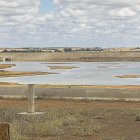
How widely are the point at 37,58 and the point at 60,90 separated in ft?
487

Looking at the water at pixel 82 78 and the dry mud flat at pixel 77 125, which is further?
the water at pixel 82 78

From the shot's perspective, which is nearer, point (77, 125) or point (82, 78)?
point (77, 125)

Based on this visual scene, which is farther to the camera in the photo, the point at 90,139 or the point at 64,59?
the point at 64,59

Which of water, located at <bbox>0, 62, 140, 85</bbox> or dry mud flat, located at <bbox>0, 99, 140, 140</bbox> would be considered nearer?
dry mud flat, located at <bbox>0, 99, 140, 140</bbox>

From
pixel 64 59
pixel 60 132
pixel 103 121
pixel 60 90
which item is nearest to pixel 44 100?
pixel 60 90

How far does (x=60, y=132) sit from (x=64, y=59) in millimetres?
152036

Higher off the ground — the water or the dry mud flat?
the dry mud flat

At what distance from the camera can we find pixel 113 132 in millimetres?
11883

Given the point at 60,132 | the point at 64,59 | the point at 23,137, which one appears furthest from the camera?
the point at 64,59

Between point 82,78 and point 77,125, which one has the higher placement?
point 77,125

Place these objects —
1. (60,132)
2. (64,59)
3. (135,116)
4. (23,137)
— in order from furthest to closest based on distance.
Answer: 1. (64,59)
2. (135,116)
3. (60,132)
4. (23,137)

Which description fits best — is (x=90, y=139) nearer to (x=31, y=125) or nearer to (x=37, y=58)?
(x=31, y=125)

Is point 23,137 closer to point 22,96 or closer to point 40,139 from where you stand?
point 40,139

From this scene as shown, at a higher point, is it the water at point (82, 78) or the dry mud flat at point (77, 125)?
the dry mud flat at point (77, 125)
